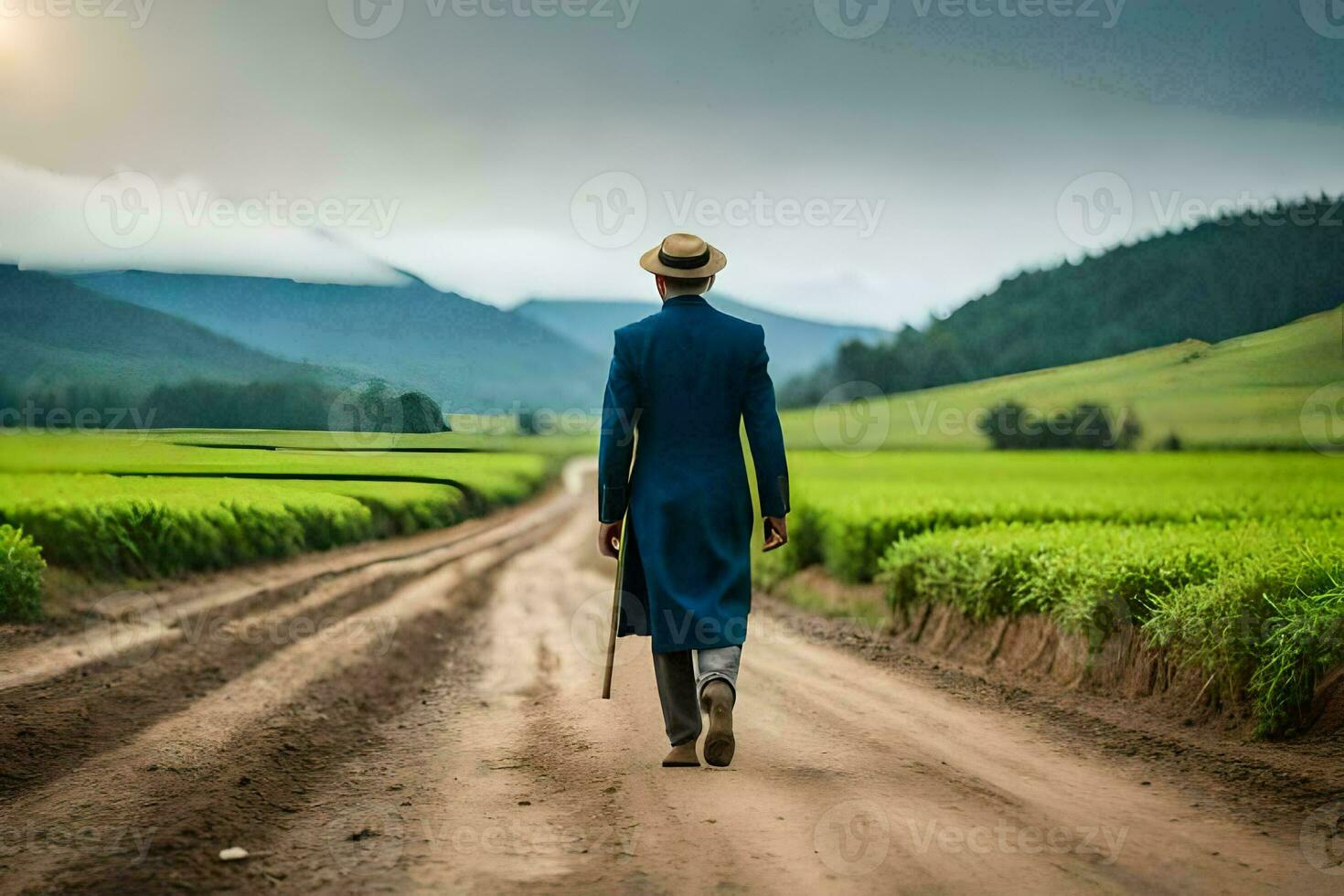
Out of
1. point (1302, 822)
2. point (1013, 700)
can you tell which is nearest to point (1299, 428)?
point (1013, 700)

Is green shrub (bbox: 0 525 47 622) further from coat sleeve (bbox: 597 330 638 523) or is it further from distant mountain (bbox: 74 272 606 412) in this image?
coat sleeve (bbox: 597 330 638 523)

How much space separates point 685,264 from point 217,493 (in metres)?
5.62

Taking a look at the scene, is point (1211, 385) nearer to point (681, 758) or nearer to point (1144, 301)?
point (1144, 301)

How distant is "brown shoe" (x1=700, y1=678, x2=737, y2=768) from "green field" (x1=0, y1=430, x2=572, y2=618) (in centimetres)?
309

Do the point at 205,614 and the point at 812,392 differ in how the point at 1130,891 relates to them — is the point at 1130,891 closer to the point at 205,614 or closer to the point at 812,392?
the point at 205,614

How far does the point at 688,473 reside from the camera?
5.29 meters

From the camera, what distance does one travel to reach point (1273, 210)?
46.5 feet

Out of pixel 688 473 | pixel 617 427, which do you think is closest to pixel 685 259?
pixel 617 427

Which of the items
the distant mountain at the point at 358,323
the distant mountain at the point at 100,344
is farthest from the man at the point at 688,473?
the distant mountain at the point at 100,344

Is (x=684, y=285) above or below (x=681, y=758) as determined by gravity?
above

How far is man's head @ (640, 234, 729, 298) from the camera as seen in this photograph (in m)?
5.40

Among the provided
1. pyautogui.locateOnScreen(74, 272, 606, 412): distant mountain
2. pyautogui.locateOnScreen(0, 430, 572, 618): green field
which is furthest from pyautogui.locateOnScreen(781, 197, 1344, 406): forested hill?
pyautogui.locateOnScreen(0, 430, 572, 618): green field

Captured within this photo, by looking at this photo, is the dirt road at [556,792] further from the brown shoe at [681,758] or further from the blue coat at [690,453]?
the blue coat at [690,453]

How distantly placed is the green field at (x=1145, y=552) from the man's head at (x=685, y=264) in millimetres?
3185
